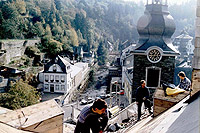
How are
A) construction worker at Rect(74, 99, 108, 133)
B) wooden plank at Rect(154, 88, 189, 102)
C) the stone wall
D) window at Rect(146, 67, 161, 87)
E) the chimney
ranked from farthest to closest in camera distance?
window at Rect(146, 67, 161, 87) < the stone wall < wooden plank at Rect(154, 88, 189, 102) < the chimney < construction worker at Rect(74, 99, 108, 133)

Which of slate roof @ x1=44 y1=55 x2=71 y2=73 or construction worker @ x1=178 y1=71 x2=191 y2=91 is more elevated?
construction worker @ x1=178 y1=71 x2=191 y2=91

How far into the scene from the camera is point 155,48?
47.4 feet

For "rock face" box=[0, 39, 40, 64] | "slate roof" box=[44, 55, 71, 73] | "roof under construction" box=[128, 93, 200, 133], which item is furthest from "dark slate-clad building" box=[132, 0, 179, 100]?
"rock face" box=[0, 39, 40, 64]

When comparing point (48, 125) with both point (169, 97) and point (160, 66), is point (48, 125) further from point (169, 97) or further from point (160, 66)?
point (160, 66)

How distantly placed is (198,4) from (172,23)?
11.4m

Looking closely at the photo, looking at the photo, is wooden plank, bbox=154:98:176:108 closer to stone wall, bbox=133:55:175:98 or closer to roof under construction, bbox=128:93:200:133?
roof under construction, bbox=128:93:200:133

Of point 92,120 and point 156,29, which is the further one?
point 156,29

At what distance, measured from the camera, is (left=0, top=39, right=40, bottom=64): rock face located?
113 feet

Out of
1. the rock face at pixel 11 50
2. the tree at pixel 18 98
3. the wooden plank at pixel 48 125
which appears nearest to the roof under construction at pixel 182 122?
the wooden plank at pixel 48 125

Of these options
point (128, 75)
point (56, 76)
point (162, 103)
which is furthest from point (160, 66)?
point (56, 76)

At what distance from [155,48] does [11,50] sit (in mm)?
29455

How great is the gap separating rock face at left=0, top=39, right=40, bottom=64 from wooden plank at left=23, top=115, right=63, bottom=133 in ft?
103

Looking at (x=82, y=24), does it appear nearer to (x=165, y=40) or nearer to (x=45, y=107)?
(x=165, y=40)

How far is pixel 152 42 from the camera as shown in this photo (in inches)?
582
